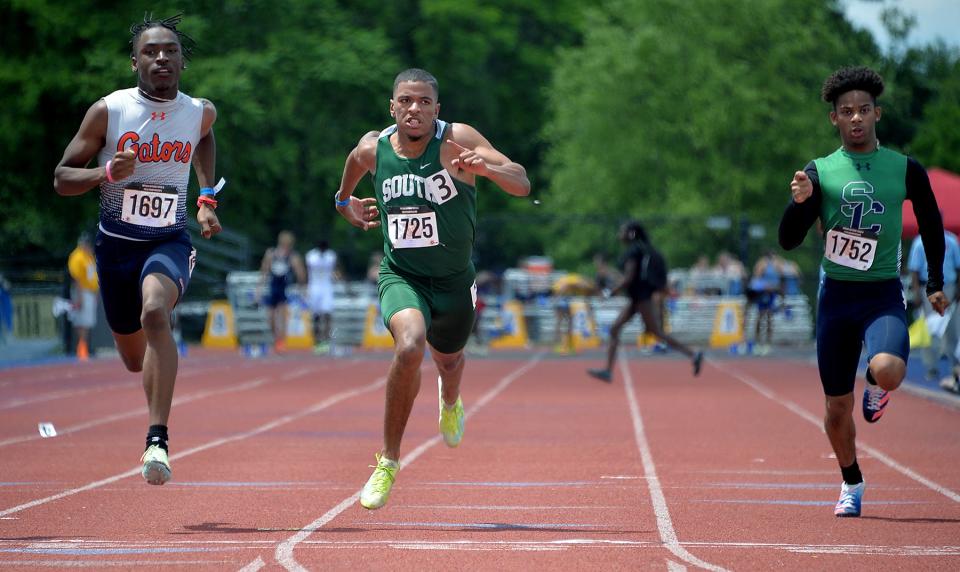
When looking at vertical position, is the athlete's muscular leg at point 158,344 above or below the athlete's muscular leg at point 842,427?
above

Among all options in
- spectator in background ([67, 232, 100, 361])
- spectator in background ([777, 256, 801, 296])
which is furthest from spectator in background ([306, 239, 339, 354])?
spectator in background ([777, 256, 801, 296])

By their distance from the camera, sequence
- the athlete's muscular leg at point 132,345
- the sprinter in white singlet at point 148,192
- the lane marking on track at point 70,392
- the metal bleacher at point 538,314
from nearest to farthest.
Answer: the sprinter in white singlet at point 148,192
the athlete's muscular leg at point 132,345
the lane marking on track at point 70,392
the metal bleacher at point 538,314

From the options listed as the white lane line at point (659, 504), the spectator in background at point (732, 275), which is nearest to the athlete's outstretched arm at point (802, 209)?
the white lane line at point (659, 504)

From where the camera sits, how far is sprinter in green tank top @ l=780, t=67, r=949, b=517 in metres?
7.61

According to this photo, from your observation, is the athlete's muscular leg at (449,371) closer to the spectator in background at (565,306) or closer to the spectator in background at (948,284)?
the spectator in background at (948,284)

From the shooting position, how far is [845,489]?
25.7 feet

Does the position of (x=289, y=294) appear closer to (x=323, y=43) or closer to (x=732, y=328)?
(x=732, y=328)

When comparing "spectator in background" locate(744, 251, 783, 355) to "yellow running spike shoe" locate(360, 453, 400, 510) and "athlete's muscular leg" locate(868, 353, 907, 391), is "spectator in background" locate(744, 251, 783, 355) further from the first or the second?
"yellow running spike shoe" locate(360, 453, 400, 510)

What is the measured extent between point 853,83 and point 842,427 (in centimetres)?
170

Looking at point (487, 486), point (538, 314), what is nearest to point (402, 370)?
point (487, 486)

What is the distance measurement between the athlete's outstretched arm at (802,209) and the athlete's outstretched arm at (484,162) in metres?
1.29

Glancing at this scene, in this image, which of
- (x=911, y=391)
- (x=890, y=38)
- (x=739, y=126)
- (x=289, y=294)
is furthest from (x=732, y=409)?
(x=890, y=38)

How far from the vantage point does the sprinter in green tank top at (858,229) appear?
7609mm

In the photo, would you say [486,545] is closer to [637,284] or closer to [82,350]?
[637,284]
